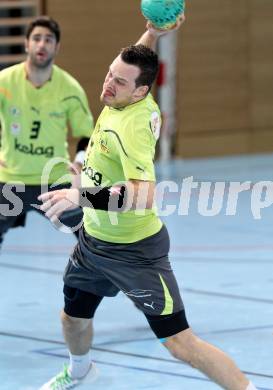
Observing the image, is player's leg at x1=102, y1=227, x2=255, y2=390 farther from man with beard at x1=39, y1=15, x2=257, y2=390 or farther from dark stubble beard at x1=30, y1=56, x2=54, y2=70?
dark stubble beard at x1=30, y1=56, x2=54, y2=70

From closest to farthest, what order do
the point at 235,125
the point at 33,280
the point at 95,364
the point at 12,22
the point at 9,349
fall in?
1. the point at 95,364
2. the point at 9,349
3. the point at 33,280
4. the point at 12,22
5. the point at 235,125

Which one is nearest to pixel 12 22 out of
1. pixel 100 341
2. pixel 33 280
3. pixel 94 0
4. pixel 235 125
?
pixel 94 0

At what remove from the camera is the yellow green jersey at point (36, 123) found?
8312 mm

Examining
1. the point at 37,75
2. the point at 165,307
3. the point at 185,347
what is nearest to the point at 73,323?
the point at 165,307

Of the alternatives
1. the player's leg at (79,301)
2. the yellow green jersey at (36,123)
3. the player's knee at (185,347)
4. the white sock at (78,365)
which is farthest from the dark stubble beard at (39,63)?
the player's knee at (185,347)

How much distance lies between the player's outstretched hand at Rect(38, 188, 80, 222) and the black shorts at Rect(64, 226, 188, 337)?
53 cm

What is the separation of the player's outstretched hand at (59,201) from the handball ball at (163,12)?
1.41 metres

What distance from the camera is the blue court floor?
6.78 meters

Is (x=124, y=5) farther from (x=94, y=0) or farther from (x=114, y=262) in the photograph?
(x=114, y=262)

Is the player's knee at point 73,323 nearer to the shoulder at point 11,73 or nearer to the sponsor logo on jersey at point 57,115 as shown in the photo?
the sponsor logo on jersey at point 57,115

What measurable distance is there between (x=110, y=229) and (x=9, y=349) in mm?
1931

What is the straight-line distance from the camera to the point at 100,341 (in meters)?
7.54

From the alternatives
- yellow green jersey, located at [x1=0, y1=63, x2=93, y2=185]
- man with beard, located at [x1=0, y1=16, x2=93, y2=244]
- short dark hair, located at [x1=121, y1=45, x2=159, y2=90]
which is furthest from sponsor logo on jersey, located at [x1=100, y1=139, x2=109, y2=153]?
yellow green jersey, located at [x1=0, y1=63, x2=93, y2=185]

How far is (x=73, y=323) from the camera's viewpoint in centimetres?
603
